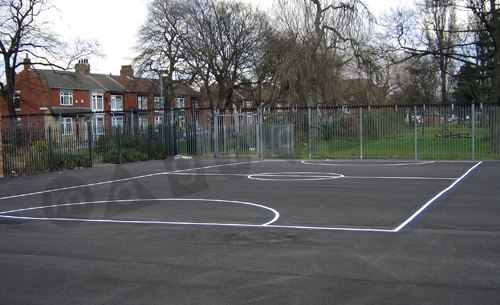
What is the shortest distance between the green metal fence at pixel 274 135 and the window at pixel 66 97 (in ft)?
108

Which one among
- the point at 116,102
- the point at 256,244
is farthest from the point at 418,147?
the point at 116,102

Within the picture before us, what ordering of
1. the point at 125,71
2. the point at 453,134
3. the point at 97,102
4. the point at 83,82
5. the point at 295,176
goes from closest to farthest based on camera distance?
the point at 295,176
the point at 453,134
the point at 83,82
the point at 97,102
the point at 125,71

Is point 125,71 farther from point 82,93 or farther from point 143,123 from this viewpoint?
point 143,123

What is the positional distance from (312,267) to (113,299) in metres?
2.61

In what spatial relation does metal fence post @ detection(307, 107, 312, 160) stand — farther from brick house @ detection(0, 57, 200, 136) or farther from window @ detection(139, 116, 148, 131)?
brick house @ detection(0, 57, 200, 136)

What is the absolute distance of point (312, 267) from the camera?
6914mm

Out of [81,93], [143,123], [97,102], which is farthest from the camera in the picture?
[97,102]

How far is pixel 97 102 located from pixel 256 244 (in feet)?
201

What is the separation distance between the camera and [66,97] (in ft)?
205

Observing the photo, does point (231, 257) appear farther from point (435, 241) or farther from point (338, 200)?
point (338, 200)

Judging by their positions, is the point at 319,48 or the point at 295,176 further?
the point at 319,48

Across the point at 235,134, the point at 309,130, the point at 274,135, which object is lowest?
the point at 274,135

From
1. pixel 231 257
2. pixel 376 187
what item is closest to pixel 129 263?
pixel 231 257

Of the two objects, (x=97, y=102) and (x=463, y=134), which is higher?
(x=97, y=102)
